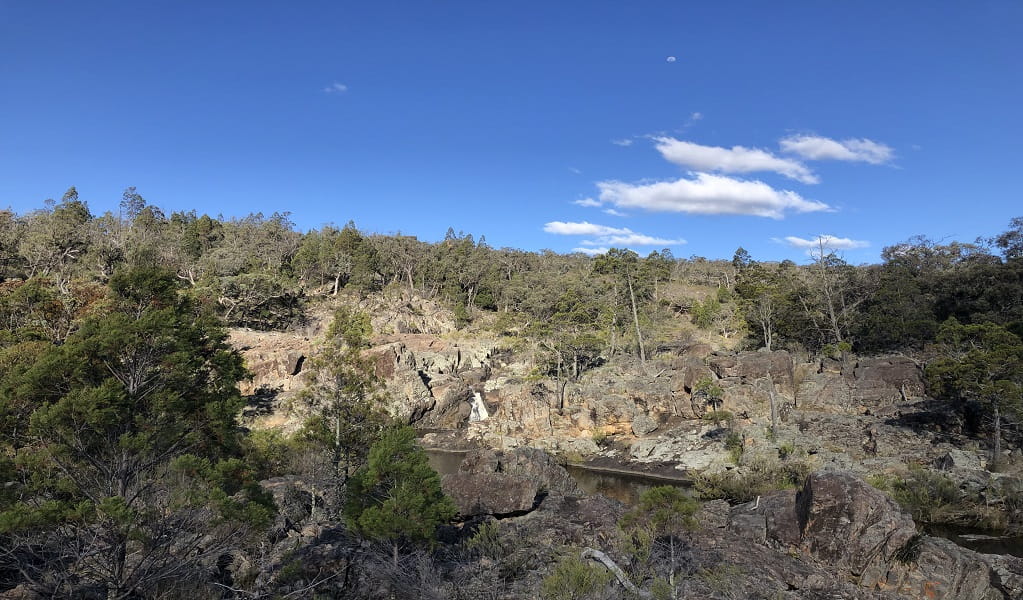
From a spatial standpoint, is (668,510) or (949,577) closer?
(668,510)

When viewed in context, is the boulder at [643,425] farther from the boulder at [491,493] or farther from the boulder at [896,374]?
the boulder at [491,493]

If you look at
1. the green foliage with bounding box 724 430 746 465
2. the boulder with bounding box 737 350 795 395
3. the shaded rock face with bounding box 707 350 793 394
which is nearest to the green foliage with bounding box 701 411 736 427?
the green foliage with bounding box 724 430 746 465

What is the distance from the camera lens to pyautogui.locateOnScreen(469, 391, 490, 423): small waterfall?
46188mm

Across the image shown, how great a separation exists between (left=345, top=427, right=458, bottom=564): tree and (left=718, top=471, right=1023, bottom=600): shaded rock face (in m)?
9.68

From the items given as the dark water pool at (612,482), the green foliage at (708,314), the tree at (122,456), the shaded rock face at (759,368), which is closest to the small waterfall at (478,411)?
the dark water pool at (612,482)

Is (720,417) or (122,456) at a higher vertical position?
(122,456)

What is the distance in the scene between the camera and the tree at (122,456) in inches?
360

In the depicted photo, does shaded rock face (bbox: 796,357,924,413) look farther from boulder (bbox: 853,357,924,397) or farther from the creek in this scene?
the creek

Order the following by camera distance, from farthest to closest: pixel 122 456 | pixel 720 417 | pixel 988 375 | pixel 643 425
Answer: pixel 643 425, pixel 720 417, pixel 988 375, pixel 122 456

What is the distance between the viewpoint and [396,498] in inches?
473

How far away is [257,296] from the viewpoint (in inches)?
2249

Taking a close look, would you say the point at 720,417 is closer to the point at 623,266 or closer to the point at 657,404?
the point at 657,404

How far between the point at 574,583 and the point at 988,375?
28833 millimetres

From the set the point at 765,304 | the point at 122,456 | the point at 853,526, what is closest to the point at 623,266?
the point at 765,304
